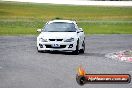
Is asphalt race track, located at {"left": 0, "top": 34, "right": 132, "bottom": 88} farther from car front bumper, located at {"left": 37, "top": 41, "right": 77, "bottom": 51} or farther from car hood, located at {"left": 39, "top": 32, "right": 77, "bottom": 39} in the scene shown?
car hood, located at {"left": 39, "top": 32, "right": 77, "bottom": 39}

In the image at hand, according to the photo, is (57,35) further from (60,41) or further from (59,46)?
(59,46)

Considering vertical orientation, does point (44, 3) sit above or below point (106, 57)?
below

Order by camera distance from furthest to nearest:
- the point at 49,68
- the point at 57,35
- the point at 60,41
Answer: the point at 57,35 → the point at 60,41 → the point at 49,68

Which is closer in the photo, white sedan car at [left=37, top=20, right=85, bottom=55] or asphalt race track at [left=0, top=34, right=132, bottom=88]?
asphalt race track at [left=0, top=34, right=132, bottom=88]

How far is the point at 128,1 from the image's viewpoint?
88750 millimetres

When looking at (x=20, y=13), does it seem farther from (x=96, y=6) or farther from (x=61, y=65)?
(x=61, y=65)

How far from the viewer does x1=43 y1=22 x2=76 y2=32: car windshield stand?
941 inches

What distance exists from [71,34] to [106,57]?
7.45 ft

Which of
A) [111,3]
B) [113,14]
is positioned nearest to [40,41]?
[113,14]

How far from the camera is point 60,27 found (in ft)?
79.8

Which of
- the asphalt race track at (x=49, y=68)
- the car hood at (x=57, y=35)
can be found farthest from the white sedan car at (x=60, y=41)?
the asphalt race track at (x=49, y=68)

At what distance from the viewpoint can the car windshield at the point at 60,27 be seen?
2389cm

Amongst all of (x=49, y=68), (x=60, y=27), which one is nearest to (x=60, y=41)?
(x=60, y=27)

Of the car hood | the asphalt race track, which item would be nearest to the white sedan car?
the car hood
